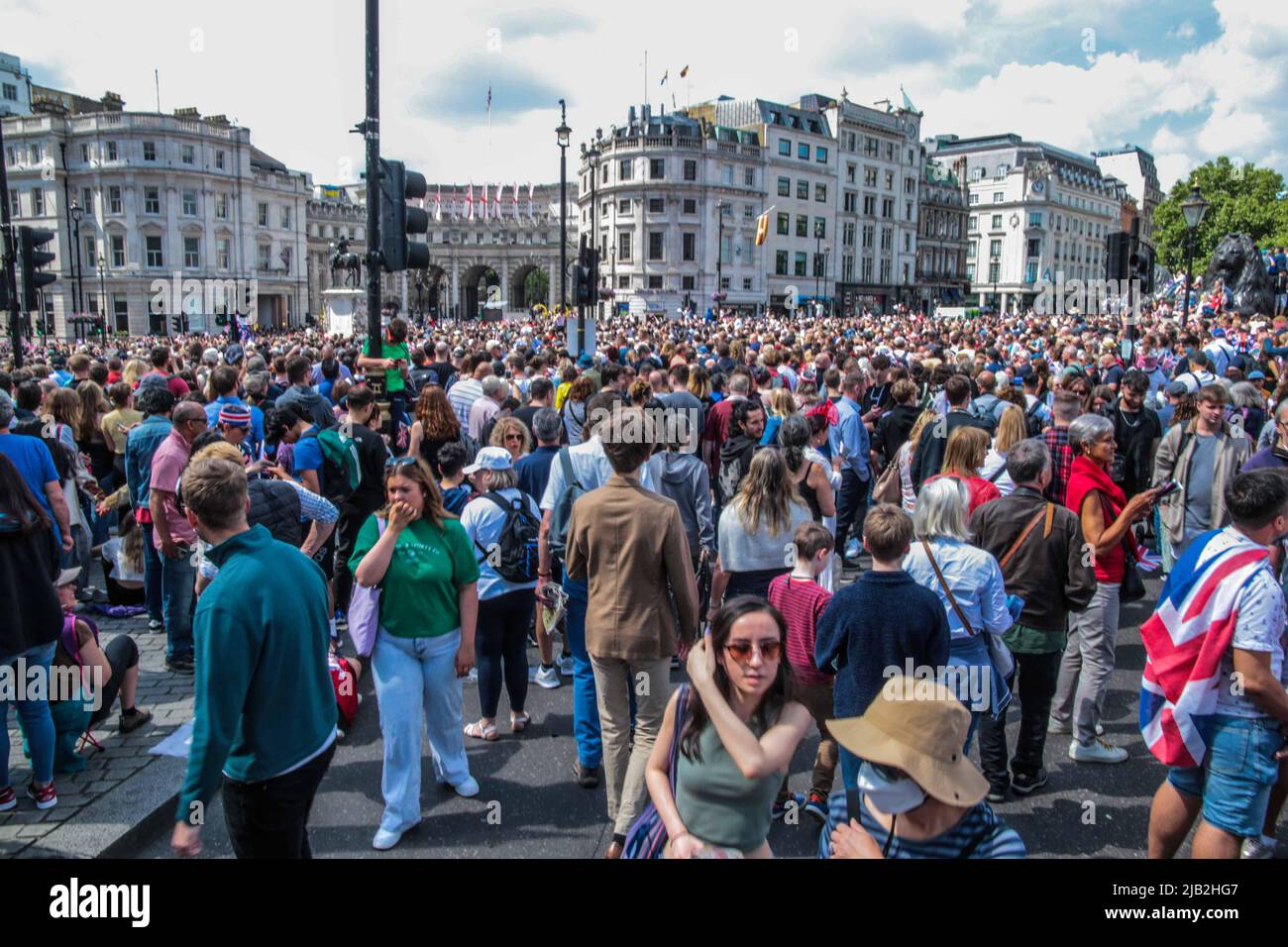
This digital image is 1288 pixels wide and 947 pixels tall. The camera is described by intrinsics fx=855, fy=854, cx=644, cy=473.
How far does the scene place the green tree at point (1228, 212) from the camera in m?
65.8

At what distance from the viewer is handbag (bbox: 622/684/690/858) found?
9.30ft

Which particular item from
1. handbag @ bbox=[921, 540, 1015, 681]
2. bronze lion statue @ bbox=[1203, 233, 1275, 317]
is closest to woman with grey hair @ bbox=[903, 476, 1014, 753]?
handbag @ bbox=[921, 540, 1015, 681]

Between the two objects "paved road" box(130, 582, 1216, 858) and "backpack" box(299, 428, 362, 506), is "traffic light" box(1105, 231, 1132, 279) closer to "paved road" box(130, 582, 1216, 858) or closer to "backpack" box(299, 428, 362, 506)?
"paved road" box(130, 582, 1216, 858)

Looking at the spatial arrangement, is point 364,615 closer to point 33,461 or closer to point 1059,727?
point 33,461

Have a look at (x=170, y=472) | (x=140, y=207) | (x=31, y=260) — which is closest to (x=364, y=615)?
(x=170, y=472)

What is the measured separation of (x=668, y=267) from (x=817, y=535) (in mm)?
65681

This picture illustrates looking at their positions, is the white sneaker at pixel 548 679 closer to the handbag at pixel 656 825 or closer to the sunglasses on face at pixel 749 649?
the handbag at pixel 656 825

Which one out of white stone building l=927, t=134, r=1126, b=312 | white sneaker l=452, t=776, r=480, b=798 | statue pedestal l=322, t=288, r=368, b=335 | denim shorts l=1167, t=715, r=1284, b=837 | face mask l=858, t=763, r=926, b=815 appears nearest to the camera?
face mask l=858, t=763, r=926, b=815

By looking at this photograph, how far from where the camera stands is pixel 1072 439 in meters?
5.59

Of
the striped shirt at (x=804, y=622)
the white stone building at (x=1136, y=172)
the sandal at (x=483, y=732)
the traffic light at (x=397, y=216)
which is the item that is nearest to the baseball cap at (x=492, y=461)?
the sandal at (x=483, y=732)

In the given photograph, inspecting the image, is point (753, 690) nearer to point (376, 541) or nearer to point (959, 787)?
point (959, 787)

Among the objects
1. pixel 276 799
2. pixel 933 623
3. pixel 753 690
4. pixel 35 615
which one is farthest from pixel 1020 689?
pixel 35 615

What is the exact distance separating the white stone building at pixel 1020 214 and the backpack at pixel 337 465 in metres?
98.9

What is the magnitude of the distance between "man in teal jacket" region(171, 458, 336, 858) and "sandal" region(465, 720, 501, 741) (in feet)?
7.25
